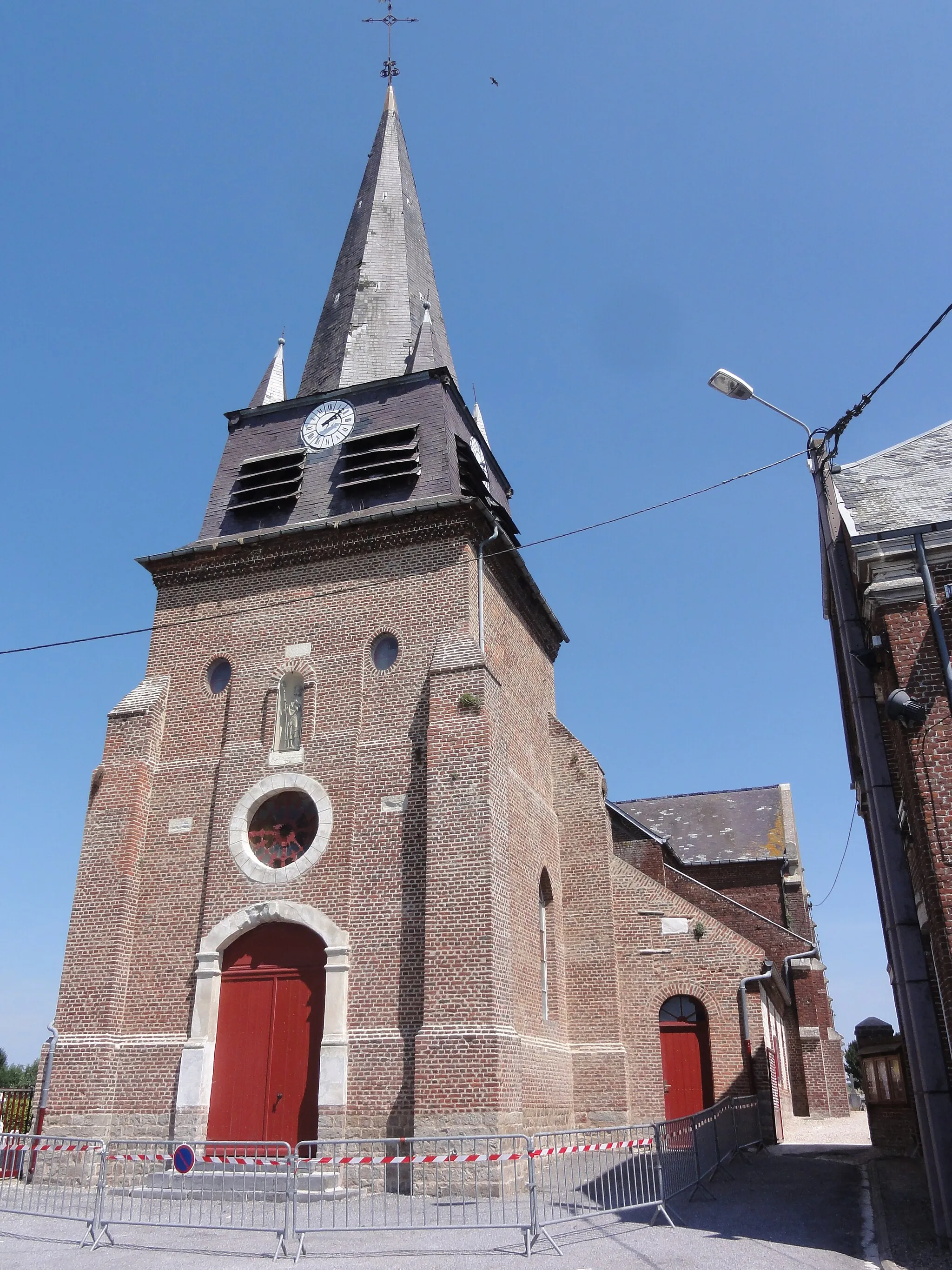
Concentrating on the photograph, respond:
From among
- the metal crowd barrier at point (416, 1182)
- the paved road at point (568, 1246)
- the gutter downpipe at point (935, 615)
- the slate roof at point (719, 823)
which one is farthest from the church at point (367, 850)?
the slate roof at point (719, 823)

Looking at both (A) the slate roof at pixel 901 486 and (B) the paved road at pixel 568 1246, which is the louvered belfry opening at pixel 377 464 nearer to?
(A) the slate roof at pixel 901 486

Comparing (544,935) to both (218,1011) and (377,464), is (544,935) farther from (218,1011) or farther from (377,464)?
(377,464)

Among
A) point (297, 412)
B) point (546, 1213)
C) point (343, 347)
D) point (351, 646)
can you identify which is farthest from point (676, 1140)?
point (343, 347)

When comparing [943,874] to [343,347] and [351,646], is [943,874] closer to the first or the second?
[351,646]

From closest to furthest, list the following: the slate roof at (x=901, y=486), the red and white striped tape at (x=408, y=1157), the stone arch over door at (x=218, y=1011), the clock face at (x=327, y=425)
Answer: the red and white striped tape at (x=408, y=1157), the slate roof at (x=901, y=486), the stone arch over door at (x=218, y=1011), the clock face at (x=327, y=425)

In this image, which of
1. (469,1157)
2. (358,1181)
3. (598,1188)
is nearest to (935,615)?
(598,1188)

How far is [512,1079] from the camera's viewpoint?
1254 cm

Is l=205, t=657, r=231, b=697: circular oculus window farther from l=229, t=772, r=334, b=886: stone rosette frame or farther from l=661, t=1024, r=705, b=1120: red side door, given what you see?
l=661, t=1024, r=705, b=1120: red side door

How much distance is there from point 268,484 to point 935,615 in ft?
40.8

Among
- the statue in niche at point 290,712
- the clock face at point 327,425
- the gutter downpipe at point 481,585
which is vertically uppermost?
the clock face at point 327,425

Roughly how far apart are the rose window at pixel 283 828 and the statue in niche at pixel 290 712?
841 millimetres

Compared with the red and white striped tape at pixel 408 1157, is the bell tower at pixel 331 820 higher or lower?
higher

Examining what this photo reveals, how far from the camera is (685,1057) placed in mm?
17875

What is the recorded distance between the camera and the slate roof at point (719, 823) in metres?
30.1
